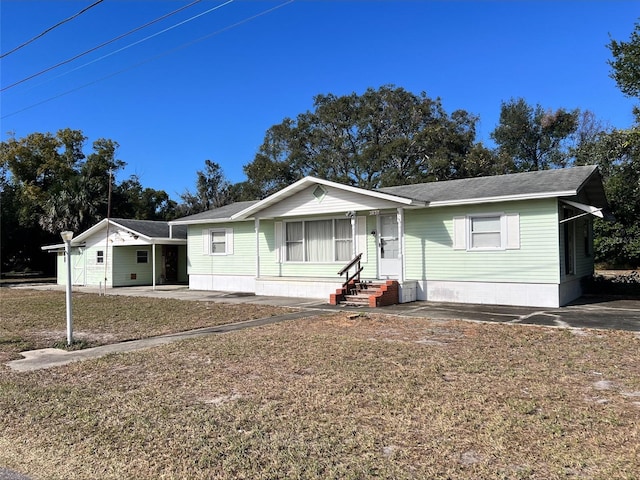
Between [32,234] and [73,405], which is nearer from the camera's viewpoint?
[73,405]

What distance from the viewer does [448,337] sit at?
8.73 metres

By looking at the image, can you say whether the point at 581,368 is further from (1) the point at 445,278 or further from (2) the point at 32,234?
(2) the point at 32,234

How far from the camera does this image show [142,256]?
84.5 ft

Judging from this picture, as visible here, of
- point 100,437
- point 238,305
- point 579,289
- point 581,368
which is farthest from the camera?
point 579,289

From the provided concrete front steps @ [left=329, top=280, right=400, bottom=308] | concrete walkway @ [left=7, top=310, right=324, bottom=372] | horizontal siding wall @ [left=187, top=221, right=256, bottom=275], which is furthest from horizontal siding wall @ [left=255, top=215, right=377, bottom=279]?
concrete walkway @ [left=7, top=310, right=324, bottom=372]

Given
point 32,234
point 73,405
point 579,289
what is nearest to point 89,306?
point 73,405

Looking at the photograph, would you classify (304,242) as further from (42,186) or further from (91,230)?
(42,186)

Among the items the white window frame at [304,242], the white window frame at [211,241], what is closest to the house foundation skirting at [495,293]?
the white window frame at [304,242]

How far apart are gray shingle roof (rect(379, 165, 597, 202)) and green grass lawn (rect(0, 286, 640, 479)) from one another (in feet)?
18.6

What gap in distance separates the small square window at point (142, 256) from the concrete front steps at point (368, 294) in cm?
1504

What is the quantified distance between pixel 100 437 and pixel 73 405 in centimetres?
119

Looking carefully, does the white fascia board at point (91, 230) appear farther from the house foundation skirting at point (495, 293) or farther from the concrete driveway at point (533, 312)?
the house foundation skirting at point (495, 293)

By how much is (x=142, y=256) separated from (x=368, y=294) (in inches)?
628

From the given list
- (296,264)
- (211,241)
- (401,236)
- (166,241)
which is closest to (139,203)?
(166,241)
